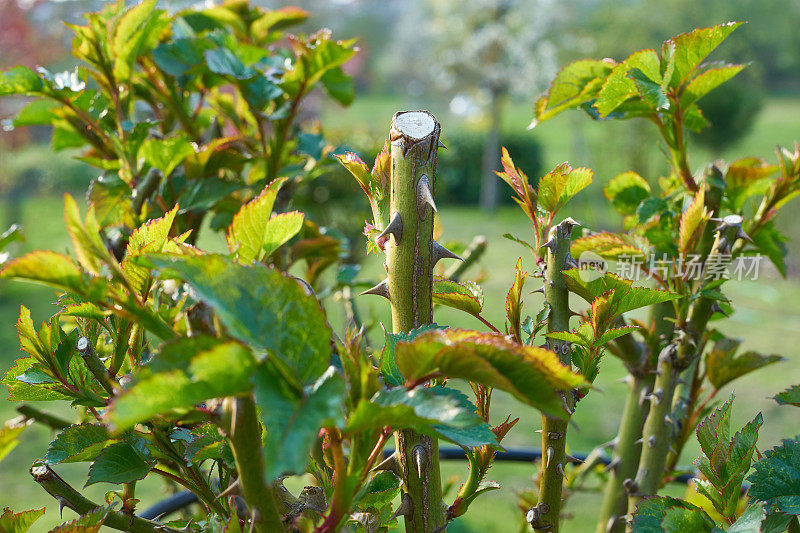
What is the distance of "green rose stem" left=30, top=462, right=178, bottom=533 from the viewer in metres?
0.55

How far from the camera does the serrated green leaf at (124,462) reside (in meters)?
0.53

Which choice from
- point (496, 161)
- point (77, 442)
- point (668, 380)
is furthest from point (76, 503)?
point (496, 161)

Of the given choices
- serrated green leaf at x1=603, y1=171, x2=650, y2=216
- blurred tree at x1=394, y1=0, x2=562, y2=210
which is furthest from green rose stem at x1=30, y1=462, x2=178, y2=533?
blurred tree at x1=394, y1=0, x2=562, y2=210

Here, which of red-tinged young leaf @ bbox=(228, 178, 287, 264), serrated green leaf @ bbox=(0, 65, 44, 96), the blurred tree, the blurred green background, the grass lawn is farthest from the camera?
the blurred tree

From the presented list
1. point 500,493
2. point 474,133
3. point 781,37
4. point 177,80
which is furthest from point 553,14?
point 781,37

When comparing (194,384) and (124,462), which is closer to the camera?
(194,384)

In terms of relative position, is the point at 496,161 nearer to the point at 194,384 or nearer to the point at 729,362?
the point at 729,362

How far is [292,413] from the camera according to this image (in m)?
0.33

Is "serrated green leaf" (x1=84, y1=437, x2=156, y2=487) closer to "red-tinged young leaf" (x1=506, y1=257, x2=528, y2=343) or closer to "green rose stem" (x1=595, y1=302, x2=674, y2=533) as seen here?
"red-tinged young leaf" (x1=506, y1=257, x2=528, y2=343)

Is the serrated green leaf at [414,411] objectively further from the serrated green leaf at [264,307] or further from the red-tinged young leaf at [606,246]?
the red-tinged young leaf at [606,246]

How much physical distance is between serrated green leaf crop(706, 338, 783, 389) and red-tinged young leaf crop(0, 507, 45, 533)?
31.5 inches

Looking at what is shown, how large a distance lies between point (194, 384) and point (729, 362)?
2.52ft

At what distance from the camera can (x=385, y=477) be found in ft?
1.80

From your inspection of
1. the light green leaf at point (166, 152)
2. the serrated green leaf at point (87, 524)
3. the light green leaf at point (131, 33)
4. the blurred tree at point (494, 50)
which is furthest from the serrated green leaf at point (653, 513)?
the blurred tree at point (494, 50)
